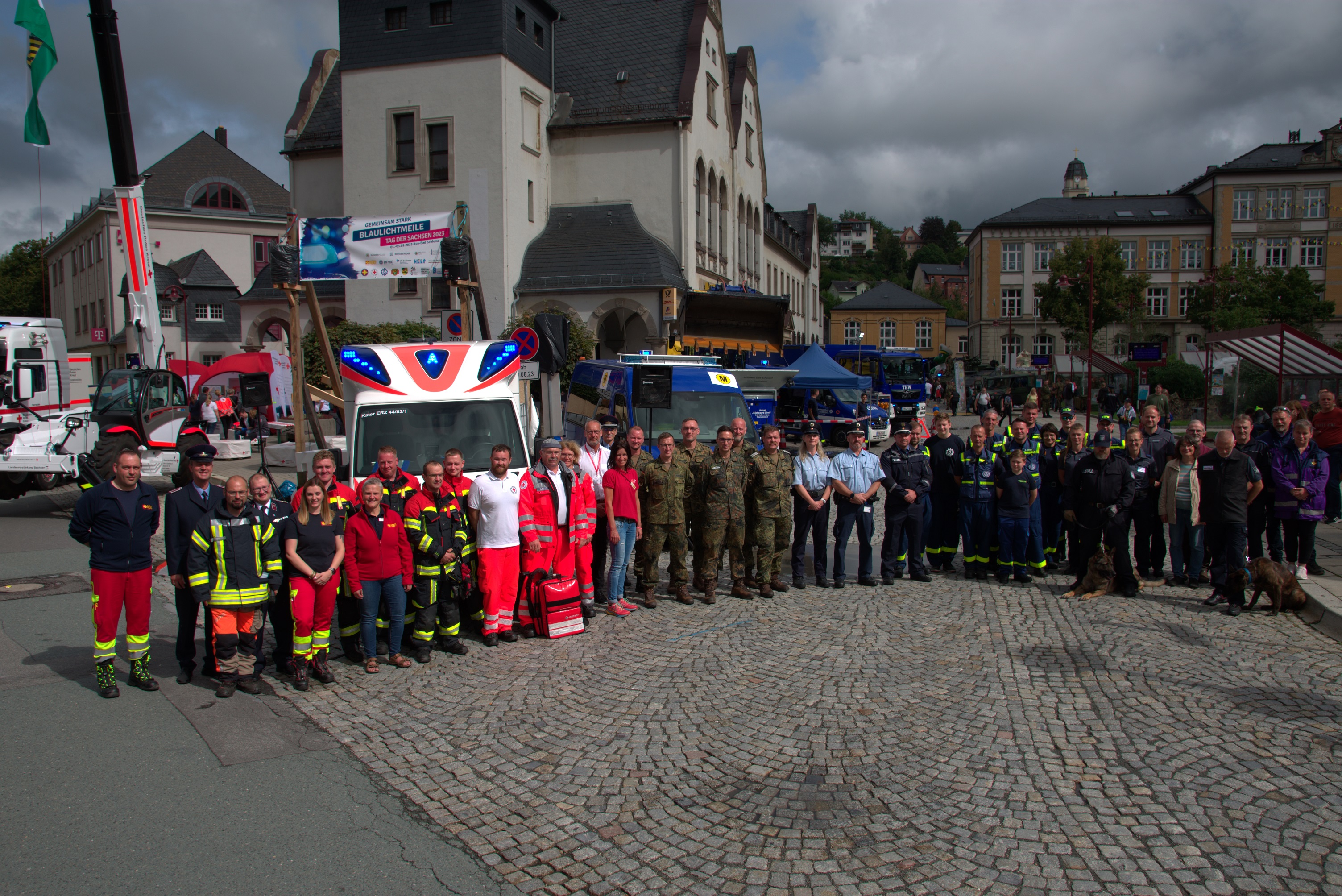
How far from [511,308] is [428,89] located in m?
7.69

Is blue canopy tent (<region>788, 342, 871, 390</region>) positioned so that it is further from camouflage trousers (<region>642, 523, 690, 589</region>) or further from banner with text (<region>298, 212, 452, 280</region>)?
camouflage trousers (<region>642, 523, 690, 589</region>)

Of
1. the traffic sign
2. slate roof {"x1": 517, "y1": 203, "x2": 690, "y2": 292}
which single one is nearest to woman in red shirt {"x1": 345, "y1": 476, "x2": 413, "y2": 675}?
the traffic sign

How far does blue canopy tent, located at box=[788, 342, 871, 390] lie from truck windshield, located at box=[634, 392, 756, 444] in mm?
10629

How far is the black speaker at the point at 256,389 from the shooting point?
769 inches

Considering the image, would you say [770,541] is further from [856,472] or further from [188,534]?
[188,534]

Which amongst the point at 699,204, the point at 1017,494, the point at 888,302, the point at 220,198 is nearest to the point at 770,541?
the point at 1017,494

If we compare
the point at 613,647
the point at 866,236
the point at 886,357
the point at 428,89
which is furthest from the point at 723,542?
the point at 866,236

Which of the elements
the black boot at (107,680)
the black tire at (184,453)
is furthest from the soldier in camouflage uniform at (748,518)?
the black boot at (107,680)

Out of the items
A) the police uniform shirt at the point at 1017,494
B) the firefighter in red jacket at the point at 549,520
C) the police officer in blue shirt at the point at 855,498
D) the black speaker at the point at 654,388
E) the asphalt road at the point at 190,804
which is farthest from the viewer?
the black speaker at the point at 654,388

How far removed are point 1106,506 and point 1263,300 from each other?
5103 centimetres

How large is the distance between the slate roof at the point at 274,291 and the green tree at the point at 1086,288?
3576cm

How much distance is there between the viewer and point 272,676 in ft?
22.1

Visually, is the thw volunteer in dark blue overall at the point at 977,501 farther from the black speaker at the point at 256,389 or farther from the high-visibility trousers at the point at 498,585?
the black speaker at the point at 256,389

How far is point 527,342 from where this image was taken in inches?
384
